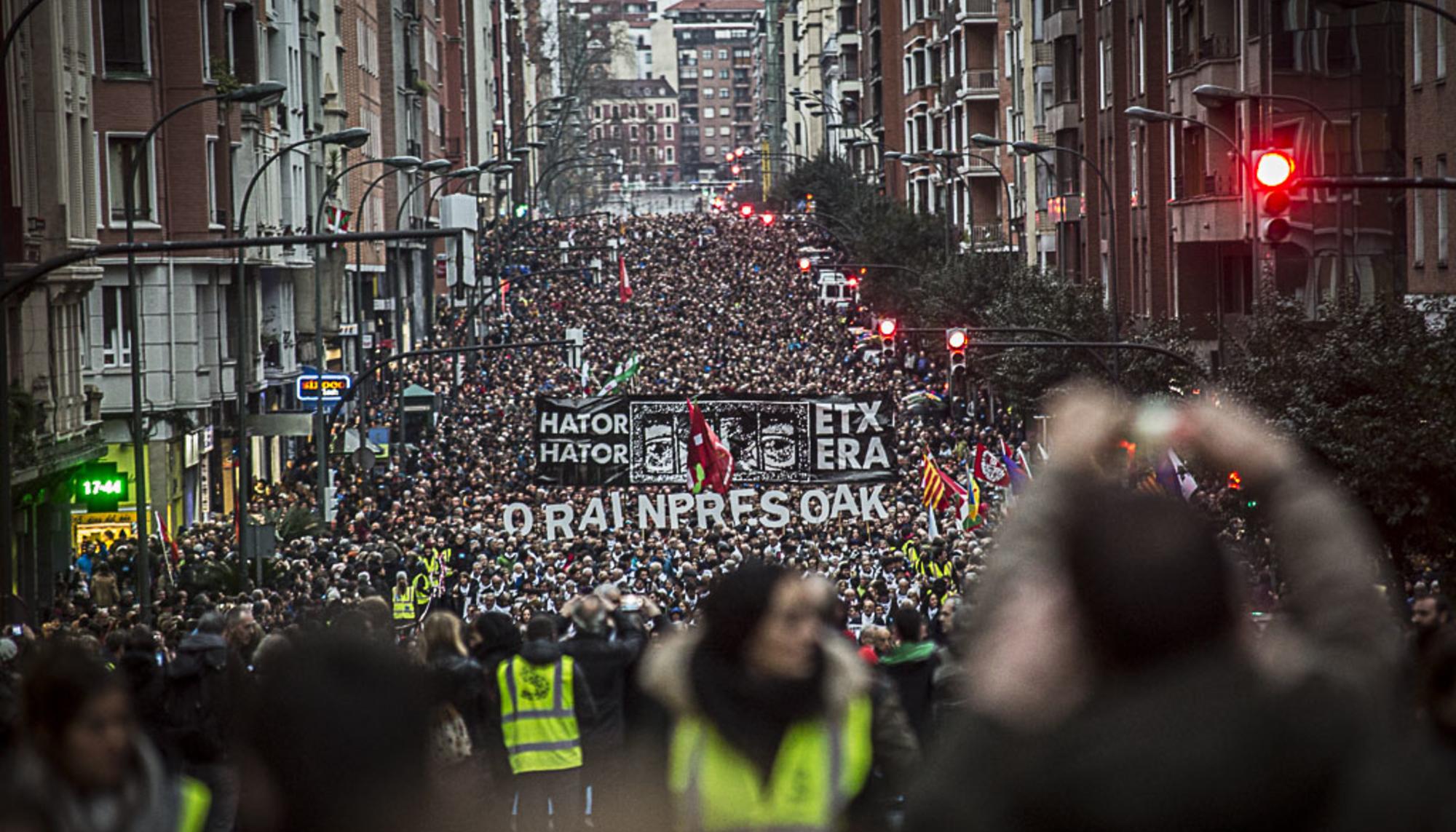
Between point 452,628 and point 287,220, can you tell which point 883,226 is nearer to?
point 287,220

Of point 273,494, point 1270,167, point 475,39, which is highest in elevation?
point 475,39

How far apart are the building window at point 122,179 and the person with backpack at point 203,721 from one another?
31873 millimetres

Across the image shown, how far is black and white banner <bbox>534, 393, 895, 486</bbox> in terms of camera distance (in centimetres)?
3594

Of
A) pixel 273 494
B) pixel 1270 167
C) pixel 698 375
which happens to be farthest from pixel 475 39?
pixel 1270 167

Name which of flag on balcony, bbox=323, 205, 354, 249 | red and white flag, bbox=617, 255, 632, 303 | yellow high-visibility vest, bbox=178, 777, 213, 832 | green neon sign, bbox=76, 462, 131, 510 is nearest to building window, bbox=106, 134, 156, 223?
flag on balcony, bbox=323, 205, 354, 249

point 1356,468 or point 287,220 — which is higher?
point 287,220

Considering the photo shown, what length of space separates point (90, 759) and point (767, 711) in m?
1.64

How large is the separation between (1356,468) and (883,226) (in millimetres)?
55902

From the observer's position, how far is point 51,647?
16.9ft

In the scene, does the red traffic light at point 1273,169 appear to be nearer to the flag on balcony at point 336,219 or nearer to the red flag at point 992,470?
the red flag at point 992,470

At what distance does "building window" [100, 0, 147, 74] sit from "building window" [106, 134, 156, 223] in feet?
4.04

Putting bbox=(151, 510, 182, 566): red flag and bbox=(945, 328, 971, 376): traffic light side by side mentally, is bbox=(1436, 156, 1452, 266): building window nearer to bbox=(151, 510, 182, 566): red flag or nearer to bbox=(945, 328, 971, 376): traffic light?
bbox=(945, 328, 971, 376): traffic light

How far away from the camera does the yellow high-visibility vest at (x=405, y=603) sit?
2683 centimetres

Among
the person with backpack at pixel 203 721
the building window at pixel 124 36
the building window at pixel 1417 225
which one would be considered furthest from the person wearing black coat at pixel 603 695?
the building window at pixel 124 36
